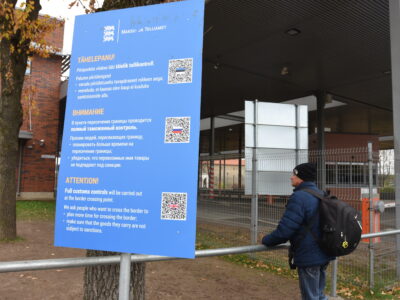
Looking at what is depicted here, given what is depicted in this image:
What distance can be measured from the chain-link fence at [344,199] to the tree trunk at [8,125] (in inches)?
177

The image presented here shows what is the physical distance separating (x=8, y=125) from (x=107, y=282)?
6798 mm

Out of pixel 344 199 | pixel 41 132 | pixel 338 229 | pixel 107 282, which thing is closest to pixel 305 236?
pixel 338 229

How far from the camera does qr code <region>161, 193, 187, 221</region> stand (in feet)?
5.43

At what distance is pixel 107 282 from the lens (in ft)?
7.97

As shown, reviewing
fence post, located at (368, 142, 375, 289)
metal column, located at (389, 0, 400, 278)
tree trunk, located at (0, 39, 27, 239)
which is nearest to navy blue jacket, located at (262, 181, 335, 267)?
fence post, located at (368, 142, 375, 289)

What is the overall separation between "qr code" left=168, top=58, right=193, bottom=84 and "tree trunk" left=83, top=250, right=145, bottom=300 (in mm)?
1362

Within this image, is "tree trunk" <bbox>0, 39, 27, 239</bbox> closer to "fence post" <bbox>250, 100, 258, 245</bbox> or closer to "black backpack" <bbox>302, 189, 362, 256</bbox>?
"fence post" <bbox>250, 100, 258, 245</bbox>

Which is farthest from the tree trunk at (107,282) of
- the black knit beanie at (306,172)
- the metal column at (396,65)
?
the metal column at (396,65)

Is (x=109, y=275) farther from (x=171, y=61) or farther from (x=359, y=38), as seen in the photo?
(x=359, y=38)

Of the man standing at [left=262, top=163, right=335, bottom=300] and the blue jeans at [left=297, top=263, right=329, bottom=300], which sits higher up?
the man standing at [left=262, top=163, right=335, bottom=300]

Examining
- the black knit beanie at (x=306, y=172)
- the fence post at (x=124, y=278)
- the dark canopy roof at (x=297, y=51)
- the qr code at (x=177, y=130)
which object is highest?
the dark canopy roof at (x=297, y=51)

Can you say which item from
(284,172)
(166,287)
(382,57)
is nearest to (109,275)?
(166,287)

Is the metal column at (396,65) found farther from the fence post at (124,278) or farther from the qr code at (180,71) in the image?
the fence post at (124,278)

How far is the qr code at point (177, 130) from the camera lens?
1.70 m
